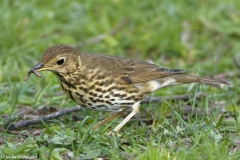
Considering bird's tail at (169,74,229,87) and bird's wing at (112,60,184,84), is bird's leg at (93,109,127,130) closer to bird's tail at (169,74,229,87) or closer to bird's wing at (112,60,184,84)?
bird's wing at (112,60,184,84)

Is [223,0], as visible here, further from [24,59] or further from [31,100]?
[31,100]

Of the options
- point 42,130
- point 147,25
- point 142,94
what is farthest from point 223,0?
point 42,130

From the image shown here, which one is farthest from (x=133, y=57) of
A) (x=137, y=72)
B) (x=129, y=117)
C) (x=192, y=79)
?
(x=129, y=117)

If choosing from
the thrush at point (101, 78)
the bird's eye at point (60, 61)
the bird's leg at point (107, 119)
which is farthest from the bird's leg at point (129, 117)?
the bird's eye at point (60, 61)

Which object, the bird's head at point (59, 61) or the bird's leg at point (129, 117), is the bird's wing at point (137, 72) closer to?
the bird's leg at point (129, 117)

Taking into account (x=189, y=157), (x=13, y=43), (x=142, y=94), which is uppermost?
(x=13, y=43)

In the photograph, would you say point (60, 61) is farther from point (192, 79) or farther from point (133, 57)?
point (133, 57)

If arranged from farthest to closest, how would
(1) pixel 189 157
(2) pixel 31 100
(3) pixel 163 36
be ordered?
(3) pixel 163 36, (2) pixel 31 100, (1) pixel 189 157
